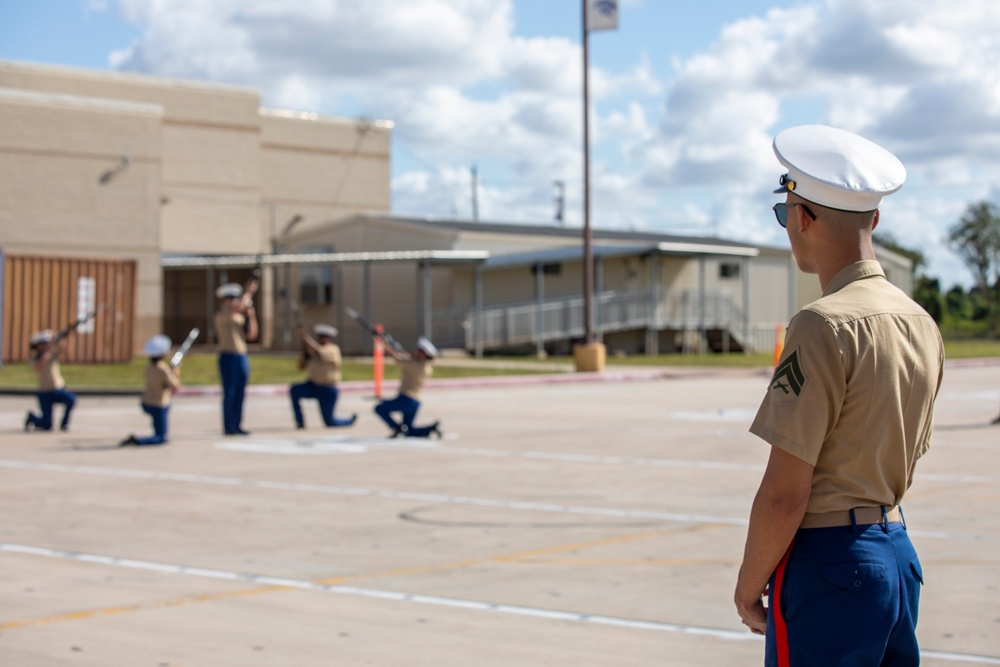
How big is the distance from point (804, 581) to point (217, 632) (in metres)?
4.06

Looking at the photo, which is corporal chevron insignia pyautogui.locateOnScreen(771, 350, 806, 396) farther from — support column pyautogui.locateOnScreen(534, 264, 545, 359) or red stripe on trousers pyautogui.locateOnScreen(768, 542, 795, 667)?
support column pyautogui.locateOnScreen(534, 264, 545, 359)

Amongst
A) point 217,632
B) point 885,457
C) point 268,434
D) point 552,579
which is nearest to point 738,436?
point 268,434

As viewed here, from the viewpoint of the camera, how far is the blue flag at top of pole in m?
34.0

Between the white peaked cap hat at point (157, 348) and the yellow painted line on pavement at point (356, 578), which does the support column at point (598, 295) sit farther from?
the yellow painted line on pavement at point (356, 578)

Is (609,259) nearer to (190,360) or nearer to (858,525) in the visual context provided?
(190,360)

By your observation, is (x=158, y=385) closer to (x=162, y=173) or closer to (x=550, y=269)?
(x=550, y=269)

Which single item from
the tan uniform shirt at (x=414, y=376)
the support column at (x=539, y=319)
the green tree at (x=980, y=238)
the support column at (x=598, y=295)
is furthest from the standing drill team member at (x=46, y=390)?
the green tree at (x=980, y=238)

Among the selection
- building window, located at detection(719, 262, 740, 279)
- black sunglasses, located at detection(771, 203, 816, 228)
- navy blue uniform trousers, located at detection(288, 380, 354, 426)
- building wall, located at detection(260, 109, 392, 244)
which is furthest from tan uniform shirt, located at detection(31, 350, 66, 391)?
building wall, located at detection(260, 109, 392, 244)

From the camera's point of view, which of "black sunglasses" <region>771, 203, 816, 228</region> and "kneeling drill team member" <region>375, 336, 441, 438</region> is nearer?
"black sunglasses" <region>771, 203, 816, 228</region>

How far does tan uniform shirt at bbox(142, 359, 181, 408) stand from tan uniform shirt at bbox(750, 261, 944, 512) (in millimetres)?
13405

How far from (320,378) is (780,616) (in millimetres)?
15053

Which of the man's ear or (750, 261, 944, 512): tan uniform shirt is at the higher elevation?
the man's ear

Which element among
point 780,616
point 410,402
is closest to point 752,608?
point 780,616

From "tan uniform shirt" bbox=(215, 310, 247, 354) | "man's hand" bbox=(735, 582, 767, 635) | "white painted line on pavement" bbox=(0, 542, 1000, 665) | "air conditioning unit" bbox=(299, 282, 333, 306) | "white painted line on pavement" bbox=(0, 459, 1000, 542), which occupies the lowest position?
"white painted line on pavement" bbox=(0, 542, 1000, 665)
